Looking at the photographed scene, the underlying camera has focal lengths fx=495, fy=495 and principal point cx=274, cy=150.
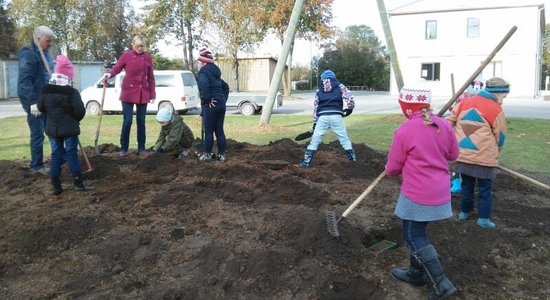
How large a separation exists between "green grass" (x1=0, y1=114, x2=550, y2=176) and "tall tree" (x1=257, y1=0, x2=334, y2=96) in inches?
672

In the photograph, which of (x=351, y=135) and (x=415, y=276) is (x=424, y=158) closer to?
(x=415, y=276)

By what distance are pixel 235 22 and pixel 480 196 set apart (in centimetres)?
2960

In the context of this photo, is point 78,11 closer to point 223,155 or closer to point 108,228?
point 223,155

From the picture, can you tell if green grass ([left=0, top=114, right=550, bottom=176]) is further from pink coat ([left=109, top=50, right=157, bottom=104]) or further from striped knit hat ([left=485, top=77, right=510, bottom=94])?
striped knit hat ([left=485, top=77, right=510, bottom=94])

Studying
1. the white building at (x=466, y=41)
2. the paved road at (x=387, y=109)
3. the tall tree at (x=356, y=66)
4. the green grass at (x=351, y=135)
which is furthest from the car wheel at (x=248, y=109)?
the tall tree at (x=356, y=66)

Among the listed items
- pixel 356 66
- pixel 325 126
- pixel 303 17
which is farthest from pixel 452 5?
pixel 325 126

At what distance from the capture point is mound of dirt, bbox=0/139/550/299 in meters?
3.55

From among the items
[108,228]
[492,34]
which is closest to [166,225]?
[108,228]

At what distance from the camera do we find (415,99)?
3.50 m

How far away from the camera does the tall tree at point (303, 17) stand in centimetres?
3195

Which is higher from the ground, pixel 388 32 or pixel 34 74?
pixel 388 32

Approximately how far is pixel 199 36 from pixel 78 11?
10.2 meters

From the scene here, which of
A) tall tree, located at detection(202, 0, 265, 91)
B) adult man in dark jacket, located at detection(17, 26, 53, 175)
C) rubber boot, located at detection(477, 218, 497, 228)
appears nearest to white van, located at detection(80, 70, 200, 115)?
tall tree, located at detection(202, 0, 265, 91)

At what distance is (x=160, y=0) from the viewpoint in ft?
122
